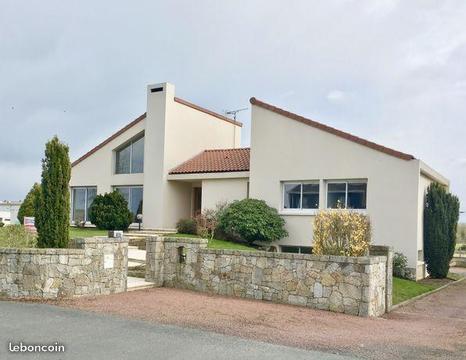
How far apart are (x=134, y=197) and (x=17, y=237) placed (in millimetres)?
12853

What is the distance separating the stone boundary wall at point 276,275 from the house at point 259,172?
735 cm

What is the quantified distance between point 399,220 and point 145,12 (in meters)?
11.7

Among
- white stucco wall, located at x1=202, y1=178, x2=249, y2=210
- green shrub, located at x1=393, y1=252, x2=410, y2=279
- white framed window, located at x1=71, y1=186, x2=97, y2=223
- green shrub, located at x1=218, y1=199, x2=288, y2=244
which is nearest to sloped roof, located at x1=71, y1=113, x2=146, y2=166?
white framed window, located at x1=71, y1=186, x2=97, y2=223

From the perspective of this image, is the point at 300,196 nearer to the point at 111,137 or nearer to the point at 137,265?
the point at 137,265

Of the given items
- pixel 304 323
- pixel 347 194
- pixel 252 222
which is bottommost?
pixel 304 323

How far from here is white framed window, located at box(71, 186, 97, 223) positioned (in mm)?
27938

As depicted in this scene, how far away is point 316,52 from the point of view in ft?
50.5

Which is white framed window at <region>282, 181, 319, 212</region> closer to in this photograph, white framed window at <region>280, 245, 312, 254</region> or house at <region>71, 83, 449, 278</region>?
house at <region>71, 83, 449, 278</region>

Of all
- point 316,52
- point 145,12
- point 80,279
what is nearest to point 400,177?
point 316,52

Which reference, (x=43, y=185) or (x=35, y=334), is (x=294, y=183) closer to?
(x=43, y=185)

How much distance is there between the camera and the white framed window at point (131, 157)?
26.5 meters

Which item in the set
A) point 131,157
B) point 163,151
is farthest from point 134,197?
point 163,151

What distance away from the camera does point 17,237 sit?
13.7m

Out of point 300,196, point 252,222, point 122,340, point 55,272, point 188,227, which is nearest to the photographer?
point 122,340
